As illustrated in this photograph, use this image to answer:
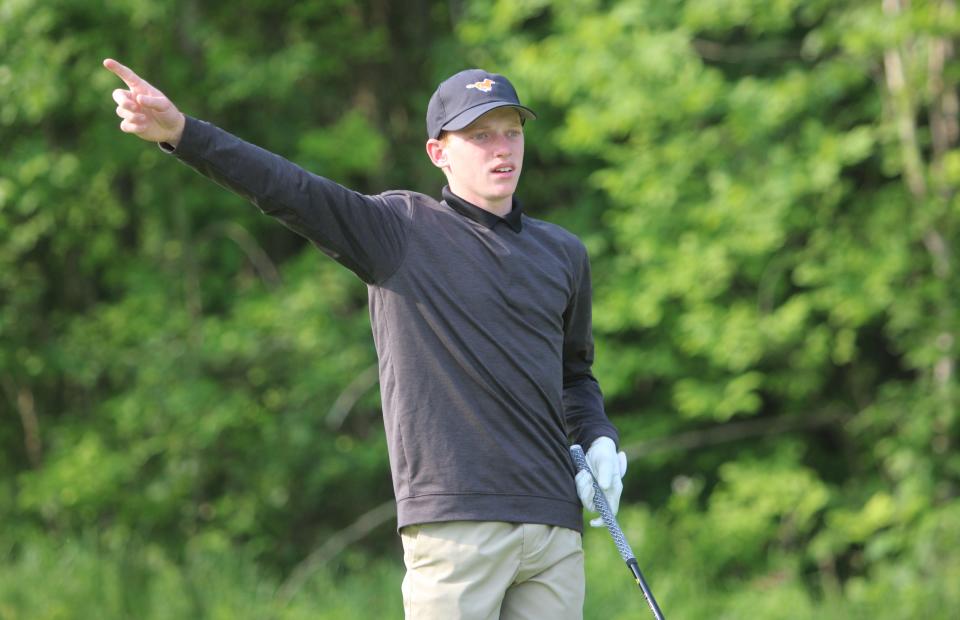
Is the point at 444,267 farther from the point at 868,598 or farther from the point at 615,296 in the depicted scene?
the point at 615,296

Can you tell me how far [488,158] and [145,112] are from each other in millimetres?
789

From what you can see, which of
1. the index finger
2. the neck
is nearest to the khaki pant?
the neck

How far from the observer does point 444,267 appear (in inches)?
117

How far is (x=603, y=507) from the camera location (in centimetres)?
311

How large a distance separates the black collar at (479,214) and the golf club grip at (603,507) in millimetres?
533

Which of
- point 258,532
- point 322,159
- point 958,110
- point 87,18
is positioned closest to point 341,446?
point 258,532

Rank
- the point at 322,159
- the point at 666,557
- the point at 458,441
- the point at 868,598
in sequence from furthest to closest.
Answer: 1. the point at 322,159
2. the point at 666,557
3. the point at 868,598
4. the point at 458,441

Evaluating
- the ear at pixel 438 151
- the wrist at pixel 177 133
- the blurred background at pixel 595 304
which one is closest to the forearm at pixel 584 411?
the ear at pixel 438 151

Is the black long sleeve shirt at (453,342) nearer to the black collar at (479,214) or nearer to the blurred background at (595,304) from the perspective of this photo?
the black collar at (479,214)

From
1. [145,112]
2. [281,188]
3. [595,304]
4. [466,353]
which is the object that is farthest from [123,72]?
[595,304]

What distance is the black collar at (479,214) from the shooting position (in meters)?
3.07

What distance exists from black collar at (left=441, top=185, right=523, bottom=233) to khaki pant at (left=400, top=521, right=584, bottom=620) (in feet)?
2.20

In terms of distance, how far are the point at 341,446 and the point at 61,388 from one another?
2.22m

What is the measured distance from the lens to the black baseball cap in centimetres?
304
